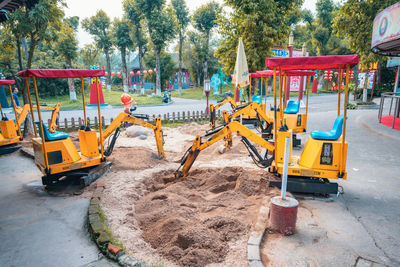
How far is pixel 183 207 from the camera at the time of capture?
4688 millimetres

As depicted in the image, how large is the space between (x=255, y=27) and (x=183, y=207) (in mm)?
11504

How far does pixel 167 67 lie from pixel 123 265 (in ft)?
135

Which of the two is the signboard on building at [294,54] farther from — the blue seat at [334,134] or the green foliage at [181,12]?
the green foliage at [181,12]

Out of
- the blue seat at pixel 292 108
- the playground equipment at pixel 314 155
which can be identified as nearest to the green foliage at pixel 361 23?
the blue seat at pixel 292 108

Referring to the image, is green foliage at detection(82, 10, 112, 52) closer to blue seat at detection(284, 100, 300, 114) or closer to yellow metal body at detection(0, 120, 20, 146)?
yellow metal body at detection(0, 120, 20, 146)

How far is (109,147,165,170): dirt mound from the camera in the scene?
713 centimetres

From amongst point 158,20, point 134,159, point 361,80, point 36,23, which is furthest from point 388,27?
point 158,20

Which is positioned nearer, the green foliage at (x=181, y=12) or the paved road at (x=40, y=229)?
the paved road at (x=40, y=229)

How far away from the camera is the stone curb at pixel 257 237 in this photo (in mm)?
3211

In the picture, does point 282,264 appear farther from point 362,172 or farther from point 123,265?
point 362,172

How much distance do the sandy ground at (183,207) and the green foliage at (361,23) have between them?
15.8 meters

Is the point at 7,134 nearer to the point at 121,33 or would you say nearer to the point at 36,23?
A: the point at 36,23

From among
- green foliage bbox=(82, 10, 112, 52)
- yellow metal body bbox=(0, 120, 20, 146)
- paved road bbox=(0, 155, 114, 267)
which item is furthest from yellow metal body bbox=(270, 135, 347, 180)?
green foliage bbox=(82, 10, 112, 52)

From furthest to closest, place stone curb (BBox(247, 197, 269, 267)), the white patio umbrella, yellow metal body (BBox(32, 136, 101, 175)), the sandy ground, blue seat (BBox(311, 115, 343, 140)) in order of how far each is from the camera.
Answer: the white patio umbrella < yellow metal body (BBox(32, 136, 101, 175)) < blue seat (BBox(311, 115, 343, 140)) < the sandy ground < stone curb (BBox(247, 197, 269, 267))
